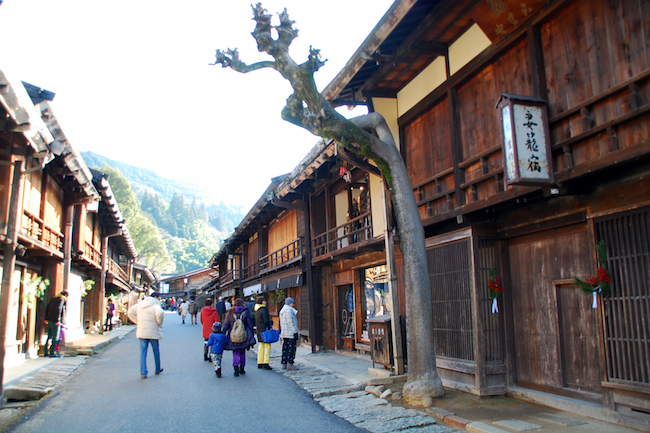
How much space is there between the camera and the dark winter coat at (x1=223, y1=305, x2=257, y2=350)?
10219mm

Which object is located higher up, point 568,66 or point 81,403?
point 568,66

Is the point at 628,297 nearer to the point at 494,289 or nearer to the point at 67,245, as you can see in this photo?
the point at 494,289

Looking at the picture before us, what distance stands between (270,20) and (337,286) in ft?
29.9

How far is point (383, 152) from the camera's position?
786cm

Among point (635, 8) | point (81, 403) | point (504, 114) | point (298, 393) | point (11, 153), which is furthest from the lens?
point (11, 153)

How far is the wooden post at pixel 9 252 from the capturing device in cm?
809

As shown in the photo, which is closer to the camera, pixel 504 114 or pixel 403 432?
pixel 403 432

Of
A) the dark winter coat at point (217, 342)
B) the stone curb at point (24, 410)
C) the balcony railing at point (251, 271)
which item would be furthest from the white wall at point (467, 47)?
the balcony railing at point (251, 271)

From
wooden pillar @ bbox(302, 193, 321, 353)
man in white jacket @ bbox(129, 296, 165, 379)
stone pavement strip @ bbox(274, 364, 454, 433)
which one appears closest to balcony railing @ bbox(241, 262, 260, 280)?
wooden pillar @ bbox(302, 193, 321, 353)

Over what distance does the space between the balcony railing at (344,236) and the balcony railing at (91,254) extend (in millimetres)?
9681

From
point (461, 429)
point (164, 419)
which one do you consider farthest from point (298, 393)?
point (461, 429)

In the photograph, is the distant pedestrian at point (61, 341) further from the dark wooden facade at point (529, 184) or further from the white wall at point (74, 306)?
the dark wooden facade at point (529, 184)

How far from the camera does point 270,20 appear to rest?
25.0 ft

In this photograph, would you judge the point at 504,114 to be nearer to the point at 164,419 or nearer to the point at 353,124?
the point at 353,124
